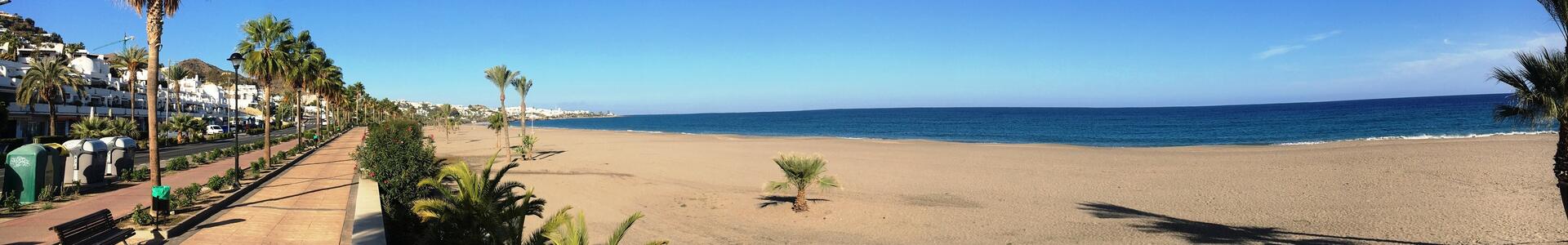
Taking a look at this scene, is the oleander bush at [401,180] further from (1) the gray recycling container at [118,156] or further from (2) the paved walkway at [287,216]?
(1) the gray recycling container at [118,156]

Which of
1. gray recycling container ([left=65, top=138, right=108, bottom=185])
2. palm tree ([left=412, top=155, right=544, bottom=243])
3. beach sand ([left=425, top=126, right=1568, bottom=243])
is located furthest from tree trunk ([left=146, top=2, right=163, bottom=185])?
palm tree ([left=412, top=155, right=544, bottom=243])

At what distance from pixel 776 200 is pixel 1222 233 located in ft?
25.8

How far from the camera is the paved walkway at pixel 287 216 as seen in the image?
870cm

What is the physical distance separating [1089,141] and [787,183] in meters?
39.2

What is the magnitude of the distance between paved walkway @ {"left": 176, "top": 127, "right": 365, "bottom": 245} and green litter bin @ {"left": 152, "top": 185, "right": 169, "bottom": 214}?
20.3 inches

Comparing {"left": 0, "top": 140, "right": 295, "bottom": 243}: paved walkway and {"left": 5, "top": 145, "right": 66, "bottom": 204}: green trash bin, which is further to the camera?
{"left": 5, "top": 145, "right": 66, "bottom": 204}: green trash bin

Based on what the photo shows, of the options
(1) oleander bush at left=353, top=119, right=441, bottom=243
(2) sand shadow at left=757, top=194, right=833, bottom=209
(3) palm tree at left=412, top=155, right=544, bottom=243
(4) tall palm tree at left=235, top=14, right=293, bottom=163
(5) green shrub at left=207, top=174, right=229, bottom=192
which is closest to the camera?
(3) palm tree at left=412, top=155, right=544, bottom=243

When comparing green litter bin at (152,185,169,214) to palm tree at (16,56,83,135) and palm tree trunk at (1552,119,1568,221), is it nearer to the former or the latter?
palm tree trunk at (1552,119,1568,221)

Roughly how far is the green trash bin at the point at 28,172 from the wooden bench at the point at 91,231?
19.8ft

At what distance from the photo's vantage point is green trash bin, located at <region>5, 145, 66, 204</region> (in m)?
11.3

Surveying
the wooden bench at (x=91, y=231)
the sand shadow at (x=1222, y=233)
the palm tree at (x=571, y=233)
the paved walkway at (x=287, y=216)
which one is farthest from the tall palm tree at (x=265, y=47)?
the sand shadow at (x=1222, y=233)

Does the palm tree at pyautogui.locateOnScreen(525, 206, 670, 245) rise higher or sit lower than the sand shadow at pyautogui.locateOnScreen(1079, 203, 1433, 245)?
higher

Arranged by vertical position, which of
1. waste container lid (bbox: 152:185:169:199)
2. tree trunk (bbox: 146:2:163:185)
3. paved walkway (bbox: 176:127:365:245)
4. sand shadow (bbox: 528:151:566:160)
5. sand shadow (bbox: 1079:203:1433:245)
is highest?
tree trunk (bbox: 146:2:163:185)

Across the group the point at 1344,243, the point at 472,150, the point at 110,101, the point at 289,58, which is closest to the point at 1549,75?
the point at 1344,243
